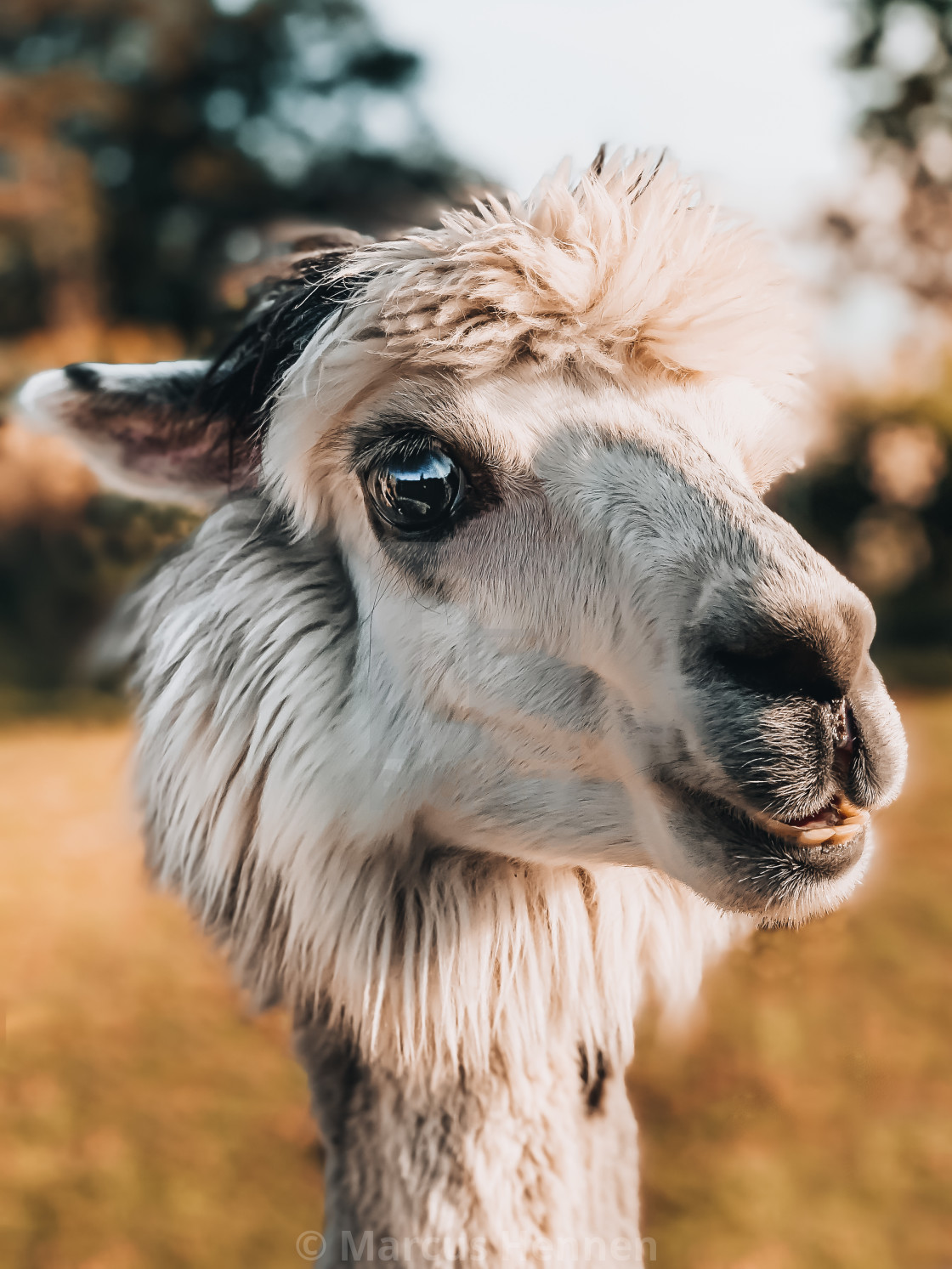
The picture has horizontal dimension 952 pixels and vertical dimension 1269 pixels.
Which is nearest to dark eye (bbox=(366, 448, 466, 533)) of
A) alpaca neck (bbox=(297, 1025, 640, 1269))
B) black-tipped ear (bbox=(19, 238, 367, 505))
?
black-tipped ear (bbox=(19, 238, 367, 505))

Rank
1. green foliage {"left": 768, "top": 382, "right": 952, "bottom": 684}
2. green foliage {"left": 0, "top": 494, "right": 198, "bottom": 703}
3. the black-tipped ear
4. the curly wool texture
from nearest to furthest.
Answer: the curly wool texture → the black-tipped ear → green foliage {"left": 0, "top": 494, "right": 198, "bottom": 703} → green foliage {"left": 768, "top": 382, "right": 952, "bottom": 684}

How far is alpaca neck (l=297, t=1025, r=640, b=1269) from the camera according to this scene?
1.39 metres

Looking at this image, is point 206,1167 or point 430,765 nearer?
point 430,765

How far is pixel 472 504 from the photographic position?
126cm

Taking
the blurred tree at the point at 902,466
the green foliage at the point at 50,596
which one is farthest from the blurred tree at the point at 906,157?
the green foliage at the point at 50,596

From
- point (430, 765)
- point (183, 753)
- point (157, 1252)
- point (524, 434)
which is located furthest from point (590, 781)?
point (157, 1252)

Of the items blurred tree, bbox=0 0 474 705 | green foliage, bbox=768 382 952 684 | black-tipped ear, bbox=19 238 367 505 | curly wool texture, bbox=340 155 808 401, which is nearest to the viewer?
curly wool texture, bbox=340 155 808 401

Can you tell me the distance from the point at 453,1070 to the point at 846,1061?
164 inches

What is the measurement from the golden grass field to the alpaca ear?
203 cm

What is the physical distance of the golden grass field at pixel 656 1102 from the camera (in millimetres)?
3914

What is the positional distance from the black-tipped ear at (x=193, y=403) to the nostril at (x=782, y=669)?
86cm

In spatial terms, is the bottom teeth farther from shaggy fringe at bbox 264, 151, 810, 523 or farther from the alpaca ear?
the alpaca ear

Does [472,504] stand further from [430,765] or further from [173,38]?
[173,38]

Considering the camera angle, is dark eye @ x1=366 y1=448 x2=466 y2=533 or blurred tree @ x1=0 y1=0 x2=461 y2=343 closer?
dark eye @ x1=366 y1=448 x2=466 y2=533
